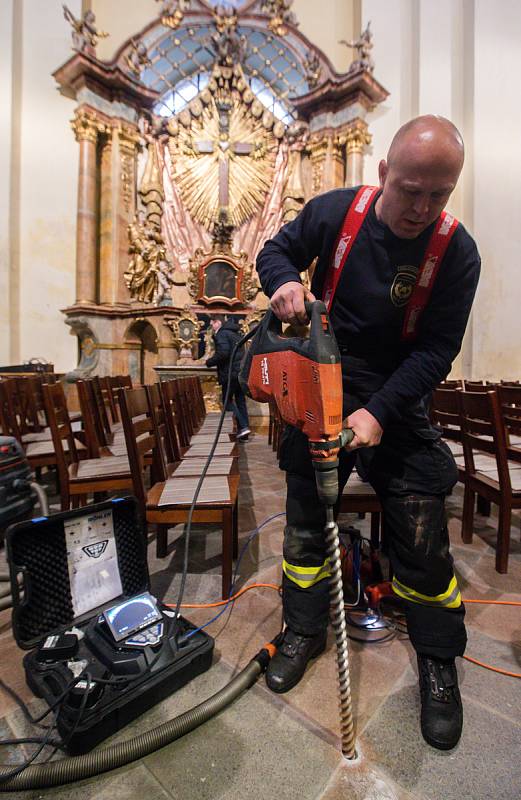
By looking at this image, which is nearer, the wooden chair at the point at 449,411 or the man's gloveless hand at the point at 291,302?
the man's gloveless hand at the point at 291,302

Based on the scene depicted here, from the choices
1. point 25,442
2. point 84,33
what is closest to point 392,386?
point 25,442

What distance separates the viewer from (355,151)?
9086 millimetres

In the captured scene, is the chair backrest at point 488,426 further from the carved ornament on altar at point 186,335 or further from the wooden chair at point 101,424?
the carved ornament on altar at point 186,335

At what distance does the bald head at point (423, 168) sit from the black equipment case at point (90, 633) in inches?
49.1

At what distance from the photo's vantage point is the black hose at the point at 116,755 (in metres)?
0.93

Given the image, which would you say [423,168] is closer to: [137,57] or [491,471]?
[491,471]

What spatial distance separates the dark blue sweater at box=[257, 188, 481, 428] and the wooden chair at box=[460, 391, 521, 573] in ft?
3.13

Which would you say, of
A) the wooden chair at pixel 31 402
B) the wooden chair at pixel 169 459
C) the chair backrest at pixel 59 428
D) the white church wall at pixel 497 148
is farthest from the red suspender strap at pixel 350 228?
the white church wall at pixel 497 148

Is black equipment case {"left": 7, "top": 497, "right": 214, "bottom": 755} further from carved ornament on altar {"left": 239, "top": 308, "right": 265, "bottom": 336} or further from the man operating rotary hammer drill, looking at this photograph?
carved ornament on altar {"left": 239, "top": 308, "right": 265, "bottom": 336}

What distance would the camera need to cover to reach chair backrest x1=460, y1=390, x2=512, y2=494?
6.59 ft

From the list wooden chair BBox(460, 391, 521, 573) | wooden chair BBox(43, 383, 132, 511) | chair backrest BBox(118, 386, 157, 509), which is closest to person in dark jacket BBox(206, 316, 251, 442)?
wooden chair BBox(43, 383, 132, 511)

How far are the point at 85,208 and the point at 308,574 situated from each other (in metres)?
8.97

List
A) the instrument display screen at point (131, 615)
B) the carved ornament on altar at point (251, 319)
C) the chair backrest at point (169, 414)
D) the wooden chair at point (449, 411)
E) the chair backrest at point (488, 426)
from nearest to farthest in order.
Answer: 1. the instrument display screen at point (131, 615)
2. the chair backrest at point (488, 426)
3. the wooden chair at point (449, 411)
4. the chair backrest at point (169, 414)
5. the carved ornament on altar at point (251, 319)

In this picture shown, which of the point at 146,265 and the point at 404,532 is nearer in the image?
the point at 404,532
